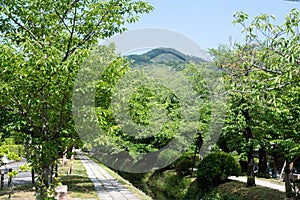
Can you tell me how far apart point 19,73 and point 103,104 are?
67.2 inches

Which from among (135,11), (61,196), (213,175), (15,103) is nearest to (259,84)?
(135,11)

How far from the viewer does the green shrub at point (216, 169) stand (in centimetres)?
1265

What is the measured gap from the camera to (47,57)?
190 inches

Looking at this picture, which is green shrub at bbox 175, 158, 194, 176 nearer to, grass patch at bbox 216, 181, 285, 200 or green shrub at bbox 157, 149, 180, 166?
green shrub at bbox 157, 149, 180, 166

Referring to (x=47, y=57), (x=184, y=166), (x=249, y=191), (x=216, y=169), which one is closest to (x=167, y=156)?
(x=184, y=166)

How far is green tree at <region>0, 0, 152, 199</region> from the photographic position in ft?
16.1

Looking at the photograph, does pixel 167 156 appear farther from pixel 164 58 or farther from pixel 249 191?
pixel 249 191

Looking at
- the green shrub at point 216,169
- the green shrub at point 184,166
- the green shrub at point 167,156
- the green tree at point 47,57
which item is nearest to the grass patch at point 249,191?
the green shrub at point 216,169

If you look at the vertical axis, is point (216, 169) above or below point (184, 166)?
above

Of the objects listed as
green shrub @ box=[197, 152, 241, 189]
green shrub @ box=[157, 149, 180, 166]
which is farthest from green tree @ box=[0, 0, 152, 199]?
green shrub @ box=[157, 149, 180, 166]

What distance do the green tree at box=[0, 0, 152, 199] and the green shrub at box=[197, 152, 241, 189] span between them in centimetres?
760

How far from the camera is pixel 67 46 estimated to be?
5805 mm

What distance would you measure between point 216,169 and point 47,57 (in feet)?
30.6

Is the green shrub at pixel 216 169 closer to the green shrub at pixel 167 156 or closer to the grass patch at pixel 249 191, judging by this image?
the grass patch at pixel 249 191
